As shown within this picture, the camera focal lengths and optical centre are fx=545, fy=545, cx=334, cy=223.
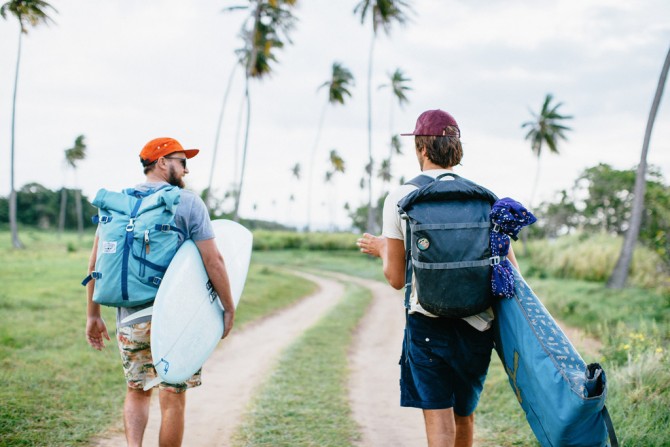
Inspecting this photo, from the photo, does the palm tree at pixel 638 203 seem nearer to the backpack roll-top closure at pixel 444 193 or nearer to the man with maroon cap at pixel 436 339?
the man with maroon cap at pixel 436 339

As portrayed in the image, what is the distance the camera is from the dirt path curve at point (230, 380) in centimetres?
448

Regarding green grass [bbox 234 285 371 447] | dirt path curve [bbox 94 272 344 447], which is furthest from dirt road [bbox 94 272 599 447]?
green grass [bbox 234 285 371 447]

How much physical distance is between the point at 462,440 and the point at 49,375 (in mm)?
4579

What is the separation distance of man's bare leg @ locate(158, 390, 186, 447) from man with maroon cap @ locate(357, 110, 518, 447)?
1245 millimetres

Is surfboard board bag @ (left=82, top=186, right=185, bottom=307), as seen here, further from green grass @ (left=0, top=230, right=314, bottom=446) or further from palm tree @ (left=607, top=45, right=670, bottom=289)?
palm tree @ (left=607, top=45, right=670, bottom=289)

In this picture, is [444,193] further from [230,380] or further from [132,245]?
[230,380]

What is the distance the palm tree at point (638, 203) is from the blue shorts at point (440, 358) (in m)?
14.7

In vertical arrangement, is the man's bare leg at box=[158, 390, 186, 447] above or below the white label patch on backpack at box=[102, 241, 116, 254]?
below

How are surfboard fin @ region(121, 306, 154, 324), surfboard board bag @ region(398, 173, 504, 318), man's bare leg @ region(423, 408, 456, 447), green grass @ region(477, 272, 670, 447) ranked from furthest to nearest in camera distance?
green grass @ region(477, 272, 670, 447)
surfboard fin @ region(121, 306, 154, 324)
man's bare leg @ region(423, 408, 456, 447)
surfboard board bag @ region(398, 173, 504, 318)

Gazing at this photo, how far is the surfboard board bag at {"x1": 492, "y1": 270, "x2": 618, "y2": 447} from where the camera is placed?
81.8 inches

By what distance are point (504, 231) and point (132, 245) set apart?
1847 mm

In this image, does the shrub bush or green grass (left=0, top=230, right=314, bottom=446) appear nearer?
green grass (left=0, top=230, right=314, bottom=446)

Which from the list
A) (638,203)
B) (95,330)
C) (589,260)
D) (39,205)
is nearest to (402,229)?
(95,330)

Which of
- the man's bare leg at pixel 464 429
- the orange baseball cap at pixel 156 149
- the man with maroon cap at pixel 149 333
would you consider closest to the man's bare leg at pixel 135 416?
the man with maroon cap at pixel 149 333
